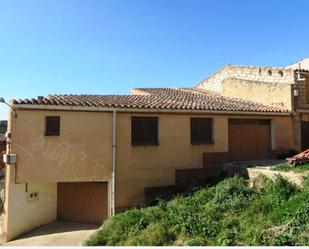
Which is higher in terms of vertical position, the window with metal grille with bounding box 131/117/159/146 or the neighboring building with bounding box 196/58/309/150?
the neighboring building with bounding box 196/58/309/150

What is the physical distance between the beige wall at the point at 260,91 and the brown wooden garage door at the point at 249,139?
1.56 meters

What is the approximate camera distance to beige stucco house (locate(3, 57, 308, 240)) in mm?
10727

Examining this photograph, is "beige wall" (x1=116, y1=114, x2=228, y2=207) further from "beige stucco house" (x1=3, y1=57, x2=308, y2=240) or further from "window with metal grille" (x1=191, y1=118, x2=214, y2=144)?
"window with metal grille" (x1=191, y1=118, x2=214, y2=144)

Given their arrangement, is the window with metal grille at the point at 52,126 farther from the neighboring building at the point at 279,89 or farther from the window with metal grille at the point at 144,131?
the neighboring building at the point at 279,89

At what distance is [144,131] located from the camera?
12023mm

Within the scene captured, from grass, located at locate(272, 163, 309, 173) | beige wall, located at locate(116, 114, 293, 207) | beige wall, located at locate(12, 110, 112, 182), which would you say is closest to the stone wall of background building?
beige wall, located at locate(116, 114, 293, 207)

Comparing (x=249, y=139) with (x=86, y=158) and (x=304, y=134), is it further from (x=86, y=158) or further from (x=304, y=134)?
(x=86, y=158)

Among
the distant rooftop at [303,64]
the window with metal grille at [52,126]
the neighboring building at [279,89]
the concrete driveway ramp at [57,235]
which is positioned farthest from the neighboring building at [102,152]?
the distant rooftop at [303,64]

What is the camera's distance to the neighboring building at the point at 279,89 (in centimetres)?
1478

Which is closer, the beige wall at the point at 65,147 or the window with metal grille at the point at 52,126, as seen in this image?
the beige wall at the point at 65,147

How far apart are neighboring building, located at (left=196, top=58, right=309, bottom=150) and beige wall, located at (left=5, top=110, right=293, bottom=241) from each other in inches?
204

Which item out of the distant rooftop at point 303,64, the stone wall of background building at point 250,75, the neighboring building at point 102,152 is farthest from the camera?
the distant rooftop at point 303,64

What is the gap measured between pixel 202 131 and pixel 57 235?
7255mm

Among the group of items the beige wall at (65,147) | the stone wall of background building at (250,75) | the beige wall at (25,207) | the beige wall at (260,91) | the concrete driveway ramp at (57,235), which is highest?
the stone wall of background building at (250,75)
